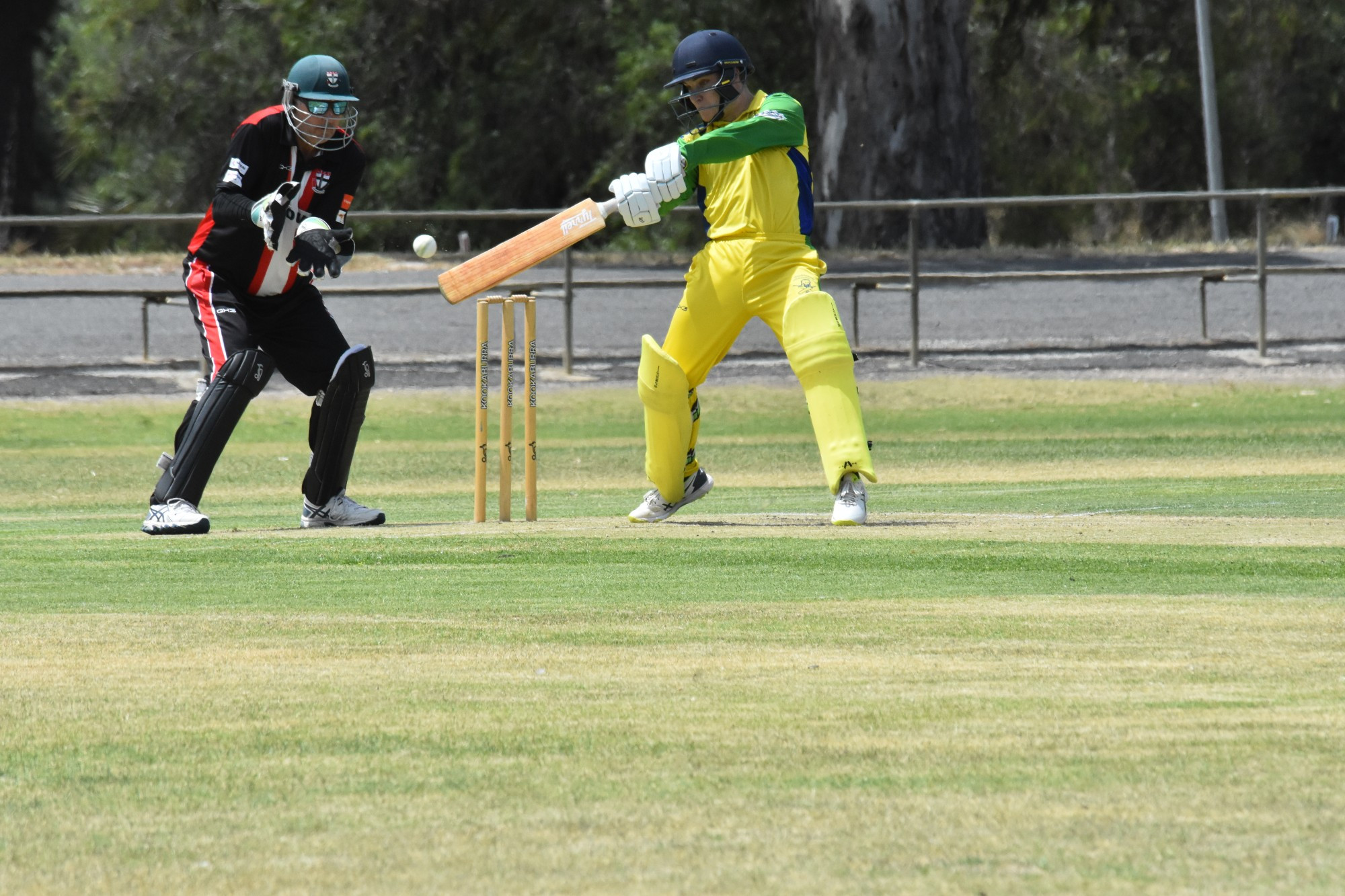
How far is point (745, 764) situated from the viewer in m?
4.32

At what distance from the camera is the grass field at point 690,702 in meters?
3.68

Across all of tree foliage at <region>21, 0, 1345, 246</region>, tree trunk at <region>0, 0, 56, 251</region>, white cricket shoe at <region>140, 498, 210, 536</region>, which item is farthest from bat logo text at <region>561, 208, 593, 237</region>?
tree trunk at <region>0, 0, 56, 251</region>

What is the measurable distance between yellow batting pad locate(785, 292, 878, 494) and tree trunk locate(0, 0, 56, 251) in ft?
107

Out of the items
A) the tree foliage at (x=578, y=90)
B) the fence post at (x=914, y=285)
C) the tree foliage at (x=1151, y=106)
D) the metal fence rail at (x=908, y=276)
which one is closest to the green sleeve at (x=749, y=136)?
the metal fence rail at (x=908, y=276)

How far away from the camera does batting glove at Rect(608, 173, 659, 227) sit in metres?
8.23

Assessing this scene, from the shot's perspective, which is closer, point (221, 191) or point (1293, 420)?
point (221, 191)

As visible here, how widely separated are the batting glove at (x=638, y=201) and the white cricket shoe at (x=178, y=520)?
2.22 meters

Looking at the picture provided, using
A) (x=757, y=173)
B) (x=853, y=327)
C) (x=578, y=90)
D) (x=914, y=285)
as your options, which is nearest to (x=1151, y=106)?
(x=578, y=90)

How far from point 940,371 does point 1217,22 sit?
21762 millimetres

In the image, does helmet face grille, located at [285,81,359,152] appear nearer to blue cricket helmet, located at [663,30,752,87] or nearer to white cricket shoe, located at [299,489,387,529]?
blue cricket helmet, located at [663,30,752,87]

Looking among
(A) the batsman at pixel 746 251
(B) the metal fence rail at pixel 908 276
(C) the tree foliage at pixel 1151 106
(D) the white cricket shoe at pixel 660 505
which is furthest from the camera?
(C) the tree foliage at pixel 1151 106

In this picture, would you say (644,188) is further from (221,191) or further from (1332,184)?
(1332,184)

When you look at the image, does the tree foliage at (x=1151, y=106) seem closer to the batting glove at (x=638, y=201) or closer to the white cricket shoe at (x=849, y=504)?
the white cricket shoe at (x=849, y=504)

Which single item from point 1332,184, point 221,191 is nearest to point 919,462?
point 221,191
